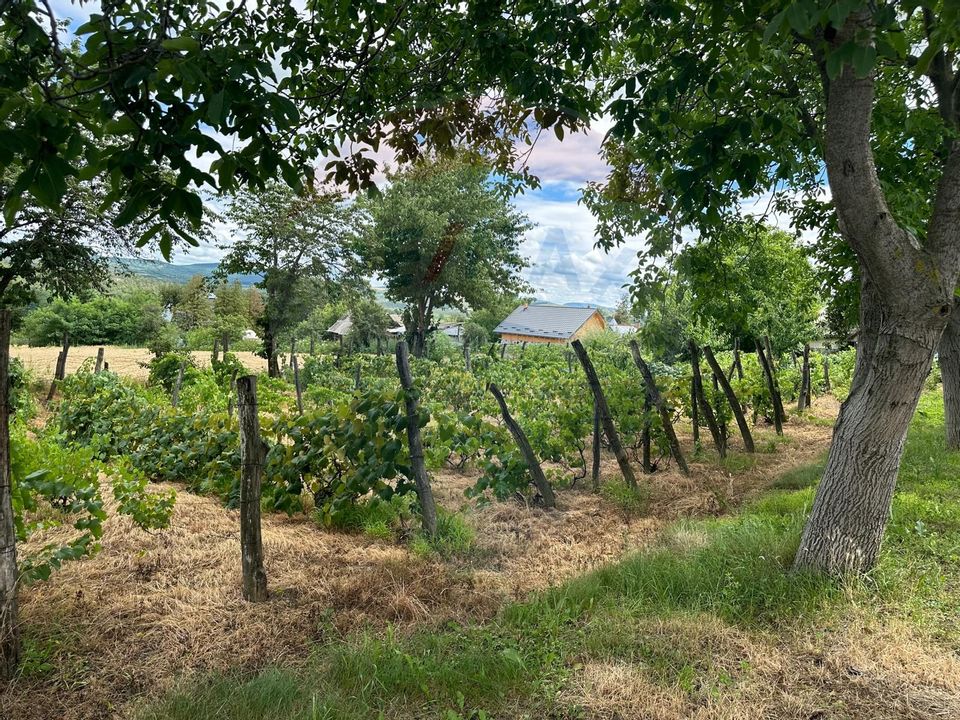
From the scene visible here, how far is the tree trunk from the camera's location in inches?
298

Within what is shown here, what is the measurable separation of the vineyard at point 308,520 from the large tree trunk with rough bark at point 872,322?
5.35 ft

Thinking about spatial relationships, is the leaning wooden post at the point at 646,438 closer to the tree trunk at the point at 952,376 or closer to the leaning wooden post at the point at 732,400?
the leaning wooden post at the point at 732,400

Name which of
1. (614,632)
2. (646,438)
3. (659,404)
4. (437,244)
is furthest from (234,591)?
(437,244)

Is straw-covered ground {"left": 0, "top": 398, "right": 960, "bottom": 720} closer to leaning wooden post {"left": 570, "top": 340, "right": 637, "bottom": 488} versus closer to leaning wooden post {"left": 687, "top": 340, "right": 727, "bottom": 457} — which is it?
leaning wooden post {"left": 570, "top": 340, "right": 637, "bottom": 488}

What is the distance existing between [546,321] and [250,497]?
53.7 meters

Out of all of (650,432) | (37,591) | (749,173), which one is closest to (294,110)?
(749,173)

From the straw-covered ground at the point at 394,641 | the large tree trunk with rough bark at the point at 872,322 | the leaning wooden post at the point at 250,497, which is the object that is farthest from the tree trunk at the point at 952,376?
the leaning wooden post at the point at 250,497

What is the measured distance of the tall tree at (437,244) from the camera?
33.2 metres

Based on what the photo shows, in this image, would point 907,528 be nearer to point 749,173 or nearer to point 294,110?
point 749,173

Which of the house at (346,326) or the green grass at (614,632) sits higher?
the house at (346,326)

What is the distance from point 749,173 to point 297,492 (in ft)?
14.0

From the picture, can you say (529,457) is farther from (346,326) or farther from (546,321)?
(346,326)

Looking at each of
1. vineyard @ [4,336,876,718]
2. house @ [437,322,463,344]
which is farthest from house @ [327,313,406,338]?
vineyard @ [4,336,876,718]

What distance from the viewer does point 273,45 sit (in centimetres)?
374
